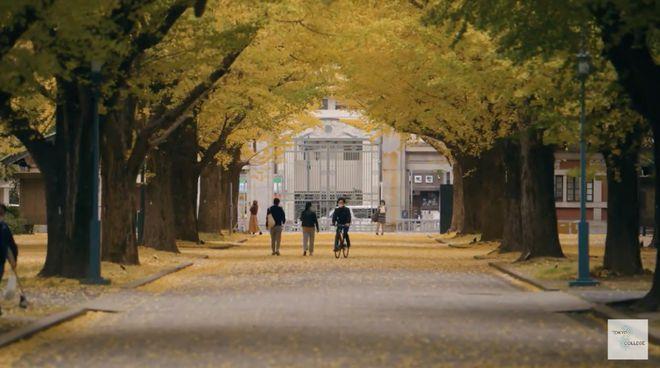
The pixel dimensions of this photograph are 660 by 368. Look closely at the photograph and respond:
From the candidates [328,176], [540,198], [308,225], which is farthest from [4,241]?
[328,176]

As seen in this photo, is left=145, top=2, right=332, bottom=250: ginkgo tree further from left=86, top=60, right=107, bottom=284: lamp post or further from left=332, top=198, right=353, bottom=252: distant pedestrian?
left=86, top=60, right=107, bottom=284: lamp post

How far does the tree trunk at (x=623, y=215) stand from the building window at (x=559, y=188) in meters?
55.9

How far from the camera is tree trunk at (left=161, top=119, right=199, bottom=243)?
57.2m

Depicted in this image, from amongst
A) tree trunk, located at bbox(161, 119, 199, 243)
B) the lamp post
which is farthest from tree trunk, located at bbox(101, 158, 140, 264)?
tree trunk, located at bbox(161, 119, 199, 243)

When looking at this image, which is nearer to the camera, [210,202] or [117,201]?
[117,201]

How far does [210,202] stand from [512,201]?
85.6ft

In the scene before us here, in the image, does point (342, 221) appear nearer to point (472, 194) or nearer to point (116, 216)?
point (116, 216)

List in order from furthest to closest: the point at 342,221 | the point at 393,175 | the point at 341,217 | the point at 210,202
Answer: the point at 393,175, the point at 210,202, the point at 341,217, the point at 342,221

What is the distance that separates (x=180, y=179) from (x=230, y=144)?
593 inches

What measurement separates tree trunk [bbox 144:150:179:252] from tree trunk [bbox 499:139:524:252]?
1018 centimetres

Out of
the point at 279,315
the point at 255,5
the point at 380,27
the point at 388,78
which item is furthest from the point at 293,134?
the point at 279,315

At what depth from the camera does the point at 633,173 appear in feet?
107

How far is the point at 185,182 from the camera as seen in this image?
2291 inches

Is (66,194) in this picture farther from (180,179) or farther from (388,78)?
(180,179)
